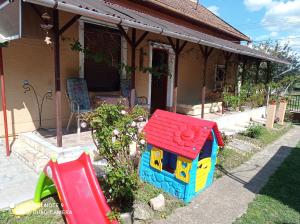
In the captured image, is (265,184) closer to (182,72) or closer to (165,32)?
(165,32)

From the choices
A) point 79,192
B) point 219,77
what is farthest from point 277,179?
point 219,77

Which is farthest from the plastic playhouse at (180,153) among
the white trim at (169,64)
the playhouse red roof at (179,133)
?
the white trim at (169,64)

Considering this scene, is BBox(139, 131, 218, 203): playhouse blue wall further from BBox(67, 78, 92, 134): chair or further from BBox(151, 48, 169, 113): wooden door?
BBox(151, 48, 169, 113): wooden door

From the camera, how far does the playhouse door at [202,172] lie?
4.20 meters

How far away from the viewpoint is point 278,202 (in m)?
Answer: 4.12

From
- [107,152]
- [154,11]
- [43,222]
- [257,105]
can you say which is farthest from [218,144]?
[257,105]

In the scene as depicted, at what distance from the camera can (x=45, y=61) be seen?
19.2 feet

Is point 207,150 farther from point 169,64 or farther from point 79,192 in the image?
point 169,64

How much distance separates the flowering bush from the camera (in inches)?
134

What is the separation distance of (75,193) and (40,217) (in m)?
0.57

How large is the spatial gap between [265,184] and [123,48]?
16.3 ft

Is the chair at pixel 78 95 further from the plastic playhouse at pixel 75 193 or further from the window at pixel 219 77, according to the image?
the window at pixel 219 77

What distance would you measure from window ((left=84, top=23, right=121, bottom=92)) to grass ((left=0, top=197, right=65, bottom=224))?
12.4 ft

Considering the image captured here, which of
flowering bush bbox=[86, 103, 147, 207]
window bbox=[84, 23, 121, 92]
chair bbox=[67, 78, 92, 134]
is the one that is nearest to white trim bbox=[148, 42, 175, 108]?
window bbox=[84, 23, 121, 92]
